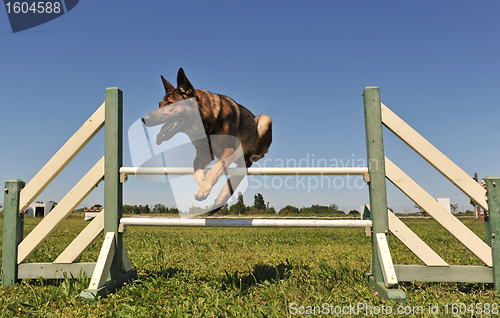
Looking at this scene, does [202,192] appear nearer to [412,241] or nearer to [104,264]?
[104,264]

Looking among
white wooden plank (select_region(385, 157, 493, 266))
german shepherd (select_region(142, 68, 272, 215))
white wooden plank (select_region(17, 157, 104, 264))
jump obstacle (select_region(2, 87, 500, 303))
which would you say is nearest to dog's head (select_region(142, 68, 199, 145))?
german shepherd (select_region(142, 68, 272, 215))

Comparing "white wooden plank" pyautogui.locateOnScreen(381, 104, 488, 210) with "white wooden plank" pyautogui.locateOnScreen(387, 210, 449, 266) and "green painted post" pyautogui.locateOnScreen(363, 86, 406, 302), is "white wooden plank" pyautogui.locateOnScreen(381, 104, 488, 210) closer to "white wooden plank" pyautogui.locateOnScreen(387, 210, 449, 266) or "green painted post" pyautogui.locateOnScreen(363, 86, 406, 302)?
"green painted post" pyautogui.locateOnScreen(363, 86, 406, 302)

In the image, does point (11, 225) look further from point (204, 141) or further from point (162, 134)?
point (204, 141)

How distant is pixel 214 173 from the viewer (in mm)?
3012

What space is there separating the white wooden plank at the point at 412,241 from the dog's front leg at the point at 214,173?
5.68 ft

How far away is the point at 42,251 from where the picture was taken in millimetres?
5578

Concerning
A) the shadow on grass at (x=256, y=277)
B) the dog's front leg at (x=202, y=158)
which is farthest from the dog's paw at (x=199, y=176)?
the shadow on grass at (x=256, y=277)

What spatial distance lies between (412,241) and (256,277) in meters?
1.75

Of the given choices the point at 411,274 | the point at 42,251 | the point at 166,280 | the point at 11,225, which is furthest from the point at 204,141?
the point at 42,251

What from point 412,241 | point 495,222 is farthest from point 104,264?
point 495,222

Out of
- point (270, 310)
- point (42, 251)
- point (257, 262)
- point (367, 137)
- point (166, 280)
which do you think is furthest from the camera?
point (42, 251)

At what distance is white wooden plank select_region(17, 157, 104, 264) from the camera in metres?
3.25

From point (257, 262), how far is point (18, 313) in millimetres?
2930

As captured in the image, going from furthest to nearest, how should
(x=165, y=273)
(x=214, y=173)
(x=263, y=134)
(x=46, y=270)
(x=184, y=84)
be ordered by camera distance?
(x=263, y=134) < (x=165, y=273) < (x=46, y=270) < (x=184, y=84) < (x=214, y=173)
